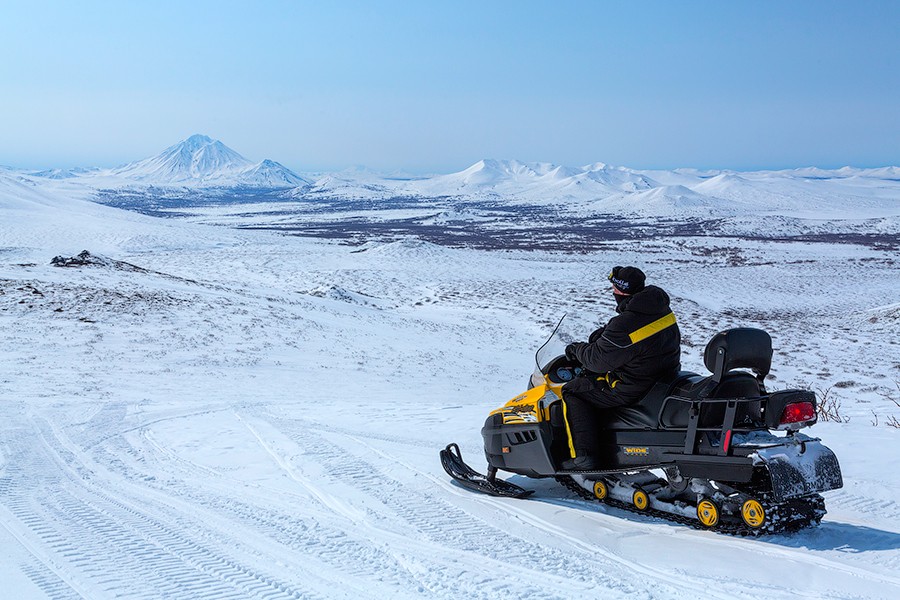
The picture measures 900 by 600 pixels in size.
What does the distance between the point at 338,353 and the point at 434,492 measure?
411 inches

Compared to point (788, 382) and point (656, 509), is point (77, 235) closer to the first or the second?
point (788, 382)

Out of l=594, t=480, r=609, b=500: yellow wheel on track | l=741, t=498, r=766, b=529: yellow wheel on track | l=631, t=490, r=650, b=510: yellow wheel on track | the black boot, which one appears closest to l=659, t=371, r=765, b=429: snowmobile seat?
l=741, t=498, r=766, b=529: yellow wheel on track

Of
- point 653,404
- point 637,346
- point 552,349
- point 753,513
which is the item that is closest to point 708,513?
point 753,513

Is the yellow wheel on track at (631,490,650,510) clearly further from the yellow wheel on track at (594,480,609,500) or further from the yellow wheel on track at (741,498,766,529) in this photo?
the yellow wheel on track at (741,498,766,529)

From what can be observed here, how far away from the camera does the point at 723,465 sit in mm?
4492

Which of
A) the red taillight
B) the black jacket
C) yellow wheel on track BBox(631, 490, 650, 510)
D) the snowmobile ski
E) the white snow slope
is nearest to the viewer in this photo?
the white snow slope

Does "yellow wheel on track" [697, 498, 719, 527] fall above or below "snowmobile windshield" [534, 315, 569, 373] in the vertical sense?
below

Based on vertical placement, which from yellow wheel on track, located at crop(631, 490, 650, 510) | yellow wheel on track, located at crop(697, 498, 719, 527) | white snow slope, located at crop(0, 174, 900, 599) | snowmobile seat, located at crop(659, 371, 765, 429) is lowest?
white snow slope, located at crop(0, 174, 900, 599)

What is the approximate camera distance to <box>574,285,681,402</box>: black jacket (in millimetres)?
4809

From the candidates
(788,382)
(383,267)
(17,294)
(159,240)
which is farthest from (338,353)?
(159,240)

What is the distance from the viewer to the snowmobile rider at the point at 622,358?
190 inches

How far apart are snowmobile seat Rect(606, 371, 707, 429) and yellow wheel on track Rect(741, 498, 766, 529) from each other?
2.56 feet

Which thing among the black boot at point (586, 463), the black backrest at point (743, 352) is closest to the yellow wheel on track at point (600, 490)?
the black boot at point (586, 463)

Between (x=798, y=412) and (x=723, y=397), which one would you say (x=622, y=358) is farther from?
(x=798, y=412)
